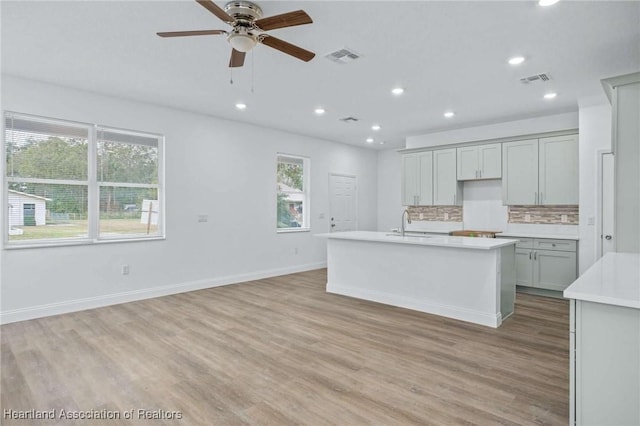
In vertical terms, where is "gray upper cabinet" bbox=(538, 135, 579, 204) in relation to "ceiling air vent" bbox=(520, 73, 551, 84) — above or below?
below

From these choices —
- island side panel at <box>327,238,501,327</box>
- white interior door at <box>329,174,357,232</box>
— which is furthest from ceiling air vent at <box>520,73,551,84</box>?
white interior door at <box>329,174,357,232</box>

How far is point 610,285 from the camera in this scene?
178 cm

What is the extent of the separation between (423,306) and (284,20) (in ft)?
11.6

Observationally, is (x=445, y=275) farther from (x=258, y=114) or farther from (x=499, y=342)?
(x=258, y=114)

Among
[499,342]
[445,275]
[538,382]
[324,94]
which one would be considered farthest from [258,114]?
[538,382]

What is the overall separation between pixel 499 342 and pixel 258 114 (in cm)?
457

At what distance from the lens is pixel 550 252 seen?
5.15 metres

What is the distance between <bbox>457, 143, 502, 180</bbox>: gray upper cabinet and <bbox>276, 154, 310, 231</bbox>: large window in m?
3.05

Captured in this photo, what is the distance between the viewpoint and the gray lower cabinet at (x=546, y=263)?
4988 millimetres

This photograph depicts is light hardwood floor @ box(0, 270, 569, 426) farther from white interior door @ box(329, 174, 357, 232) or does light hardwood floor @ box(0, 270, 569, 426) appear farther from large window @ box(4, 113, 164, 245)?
white interior door @ box(329, 174, 357, 232)

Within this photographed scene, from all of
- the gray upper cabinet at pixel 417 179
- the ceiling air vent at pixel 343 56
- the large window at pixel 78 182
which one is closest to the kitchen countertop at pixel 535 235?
the gray upper cabinet at pixel 417 179

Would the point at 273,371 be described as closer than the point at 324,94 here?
Yes

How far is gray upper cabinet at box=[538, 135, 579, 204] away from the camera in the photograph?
521cm

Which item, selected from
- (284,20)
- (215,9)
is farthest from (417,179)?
(215,9)
